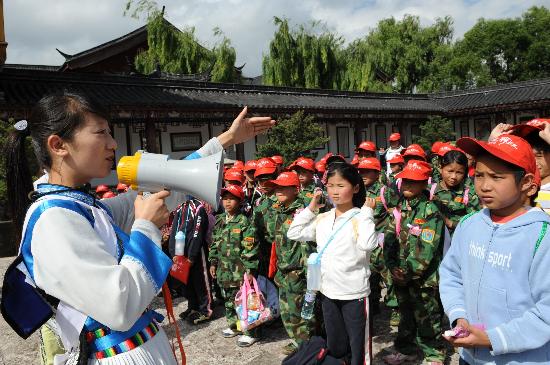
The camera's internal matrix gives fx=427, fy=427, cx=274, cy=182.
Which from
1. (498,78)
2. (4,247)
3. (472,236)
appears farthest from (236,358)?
(498,78)

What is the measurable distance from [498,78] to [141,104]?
109 feet

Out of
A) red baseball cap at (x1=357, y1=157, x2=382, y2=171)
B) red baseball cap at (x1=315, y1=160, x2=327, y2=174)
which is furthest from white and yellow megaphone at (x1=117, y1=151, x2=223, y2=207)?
red baseball cap at (x1=315, y1=160, x2=327, y2=174)

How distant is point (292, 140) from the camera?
1389 cm

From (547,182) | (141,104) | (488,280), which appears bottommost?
(488,280)

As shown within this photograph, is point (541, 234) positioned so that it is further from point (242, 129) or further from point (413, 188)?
point (413, 188)

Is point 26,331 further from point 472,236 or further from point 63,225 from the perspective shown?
point 472,236

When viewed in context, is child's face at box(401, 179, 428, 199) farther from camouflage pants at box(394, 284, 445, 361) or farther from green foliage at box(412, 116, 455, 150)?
green foliage at box(412, 116, 455, 150)

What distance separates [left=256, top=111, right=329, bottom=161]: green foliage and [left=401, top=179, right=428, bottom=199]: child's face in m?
9.77

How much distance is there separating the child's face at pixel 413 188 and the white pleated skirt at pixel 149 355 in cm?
273

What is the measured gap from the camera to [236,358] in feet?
14.2

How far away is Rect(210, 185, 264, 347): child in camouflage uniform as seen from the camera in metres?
4.63

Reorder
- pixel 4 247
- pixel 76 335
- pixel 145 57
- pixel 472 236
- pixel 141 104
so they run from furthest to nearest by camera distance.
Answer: pixel 145 57
pixel 141 104
pixel 4 247
pixel 472 236
pixel 76 335

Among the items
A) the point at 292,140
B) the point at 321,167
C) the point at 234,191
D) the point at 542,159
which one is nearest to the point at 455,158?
the point at 542,159

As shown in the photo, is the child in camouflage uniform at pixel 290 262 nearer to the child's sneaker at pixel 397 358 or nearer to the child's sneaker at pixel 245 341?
the child's sneaker at pixel 245 341
